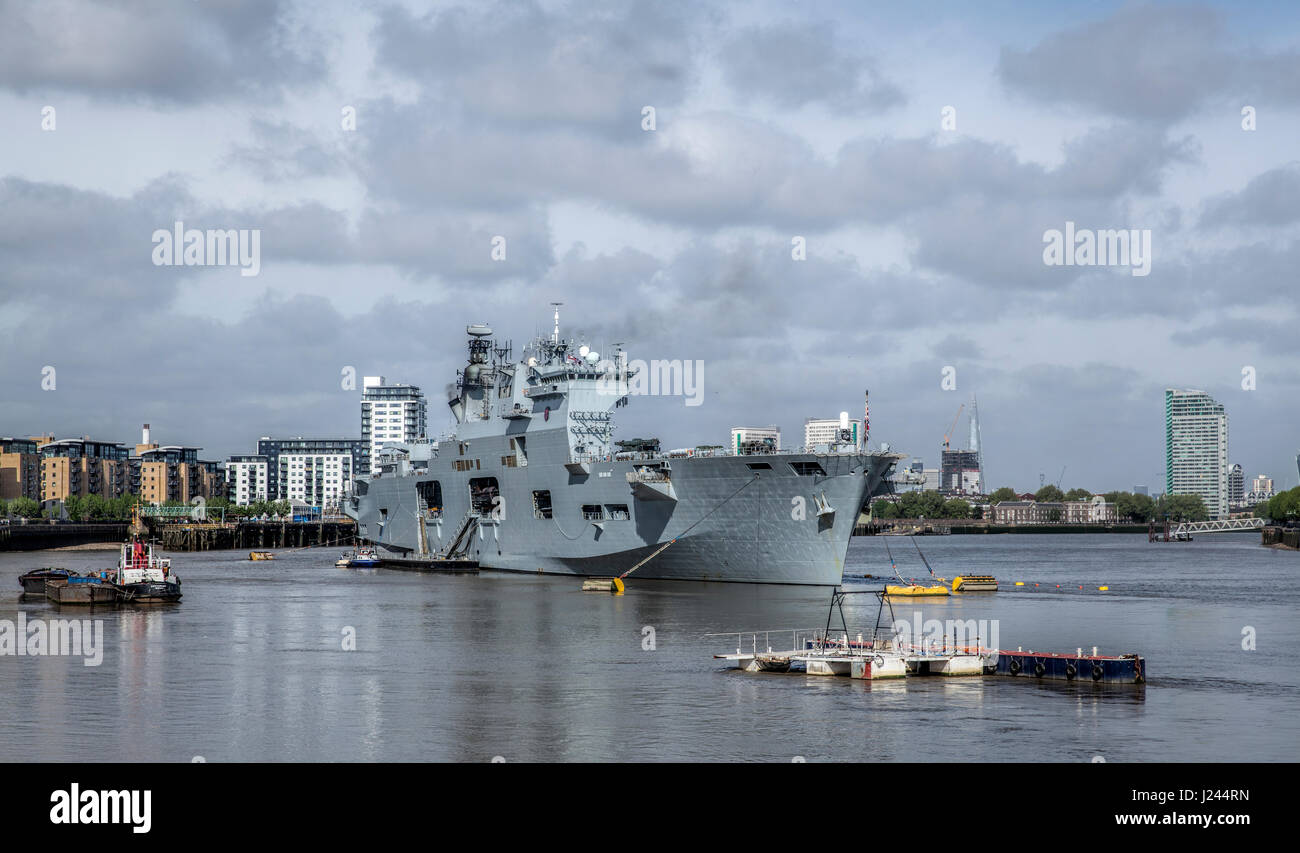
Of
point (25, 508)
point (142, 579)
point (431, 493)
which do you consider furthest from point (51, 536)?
point (142, 579)

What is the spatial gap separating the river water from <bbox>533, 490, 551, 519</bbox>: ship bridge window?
38.8 feet

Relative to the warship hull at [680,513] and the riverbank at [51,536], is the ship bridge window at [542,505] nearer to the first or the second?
the warship hull at [680,513]

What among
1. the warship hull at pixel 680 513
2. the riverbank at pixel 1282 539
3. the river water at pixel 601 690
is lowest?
the riverbank at pixel 1282 539

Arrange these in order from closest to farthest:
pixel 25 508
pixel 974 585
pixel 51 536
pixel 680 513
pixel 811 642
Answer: pixel 811 642 → pixel 680 513 → pixel 974 585 → pixel 51 536 → pixel 25 508

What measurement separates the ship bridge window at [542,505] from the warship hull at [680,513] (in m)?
0.09

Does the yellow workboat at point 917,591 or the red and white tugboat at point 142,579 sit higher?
the red and white tugboat at point 142,579

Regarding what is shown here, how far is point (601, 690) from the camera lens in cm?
3441

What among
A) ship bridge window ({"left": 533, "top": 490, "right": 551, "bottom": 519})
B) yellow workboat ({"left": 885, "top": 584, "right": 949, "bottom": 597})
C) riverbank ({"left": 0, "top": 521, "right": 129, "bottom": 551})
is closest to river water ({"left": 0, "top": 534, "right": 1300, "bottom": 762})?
yellow workboat ({"left": 885, "top": 584, "right": 949, "bottom": 597})

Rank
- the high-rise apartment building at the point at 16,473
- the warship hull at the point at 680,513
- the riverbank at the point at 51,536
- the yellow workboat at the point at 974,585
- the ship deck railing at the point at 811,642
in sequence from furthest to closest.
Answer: the high-rise apartment building at the point at 16,473, the riverbank at the point at 51,536, the yellow workboat at the point at 974,585, the warship hull at the point at 680,513, the ship deck railing at the point at 811,642

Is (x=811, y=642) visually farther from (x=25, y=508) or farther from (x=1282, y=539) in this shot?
(x=25, y=508)

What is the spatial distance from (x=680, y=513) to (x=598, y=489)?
5836mm

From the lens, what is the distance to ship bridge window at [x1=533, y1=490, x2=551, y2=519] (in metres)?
76.2

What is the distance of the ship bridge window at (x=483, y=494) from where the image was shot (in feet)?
271

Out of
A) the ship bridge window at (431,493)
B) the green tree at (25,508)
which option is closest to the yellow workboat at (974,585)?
the ship bridge window at (431,493)
